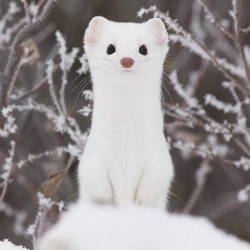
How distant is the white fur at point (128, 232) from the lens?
1.24m

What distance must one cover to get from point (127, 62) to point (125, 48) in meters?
0.06

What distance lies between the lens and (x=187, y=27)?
21.2ft

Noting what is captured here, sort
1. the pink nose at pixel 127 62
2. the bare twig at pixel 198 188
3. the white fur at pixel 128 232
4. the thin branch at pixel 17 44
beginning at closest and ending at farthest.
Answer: the white fur at pixel 128 232 < the pink nose at pixel 127 62 < the thin branch at pixel 17 44 < the bare twig at pixel 198 188

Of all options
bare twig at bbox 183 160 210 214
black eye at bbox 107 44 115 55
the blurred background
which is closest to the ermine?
black eye at bbox 107 44 115 55

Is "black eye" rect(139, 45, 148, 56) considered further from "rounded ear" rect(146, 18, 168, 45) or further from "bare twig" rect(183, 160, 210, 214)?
"bare twig" rect(183, 160, 210, 214)

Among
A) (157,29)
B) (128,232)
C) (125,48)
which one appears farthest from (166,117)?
(128,232)

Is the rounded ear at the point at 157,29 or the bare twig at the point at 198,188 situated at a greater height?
the rounded ear at the point at 157,29

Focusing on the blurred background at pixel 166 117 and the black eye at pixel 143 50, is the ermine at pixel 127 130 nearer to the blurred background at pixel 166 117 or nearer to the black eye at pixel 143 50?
the black eye at pixel 143 50

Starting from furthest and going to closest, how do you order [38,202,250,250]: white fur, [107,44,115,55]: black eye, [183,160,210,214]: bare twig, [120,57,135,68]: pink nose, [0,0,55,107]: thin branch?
[183,160,210,214]: bare twig < [0,0,55,107]: thin branch < [107,44,115,55]: black eye < [120,57,135,68]: pink nose < [38,202,250,250]: white fur

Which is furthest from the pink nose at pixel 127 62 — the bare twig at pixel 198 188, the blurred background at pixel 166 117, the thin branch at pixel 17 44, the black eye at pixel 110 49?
the blurred background at pixel 166 117

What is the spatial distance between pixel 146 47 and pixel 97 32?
0.15 meters

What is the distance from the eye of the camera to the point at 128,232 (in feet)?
4.19

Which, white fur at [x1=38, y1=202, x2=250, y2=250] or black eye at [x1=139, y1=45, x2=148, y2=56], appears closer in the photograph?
white fur at [x1=38, y1=202, x2=250, y2=250]

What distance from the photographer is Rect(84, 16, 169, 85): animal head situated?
2094mm
